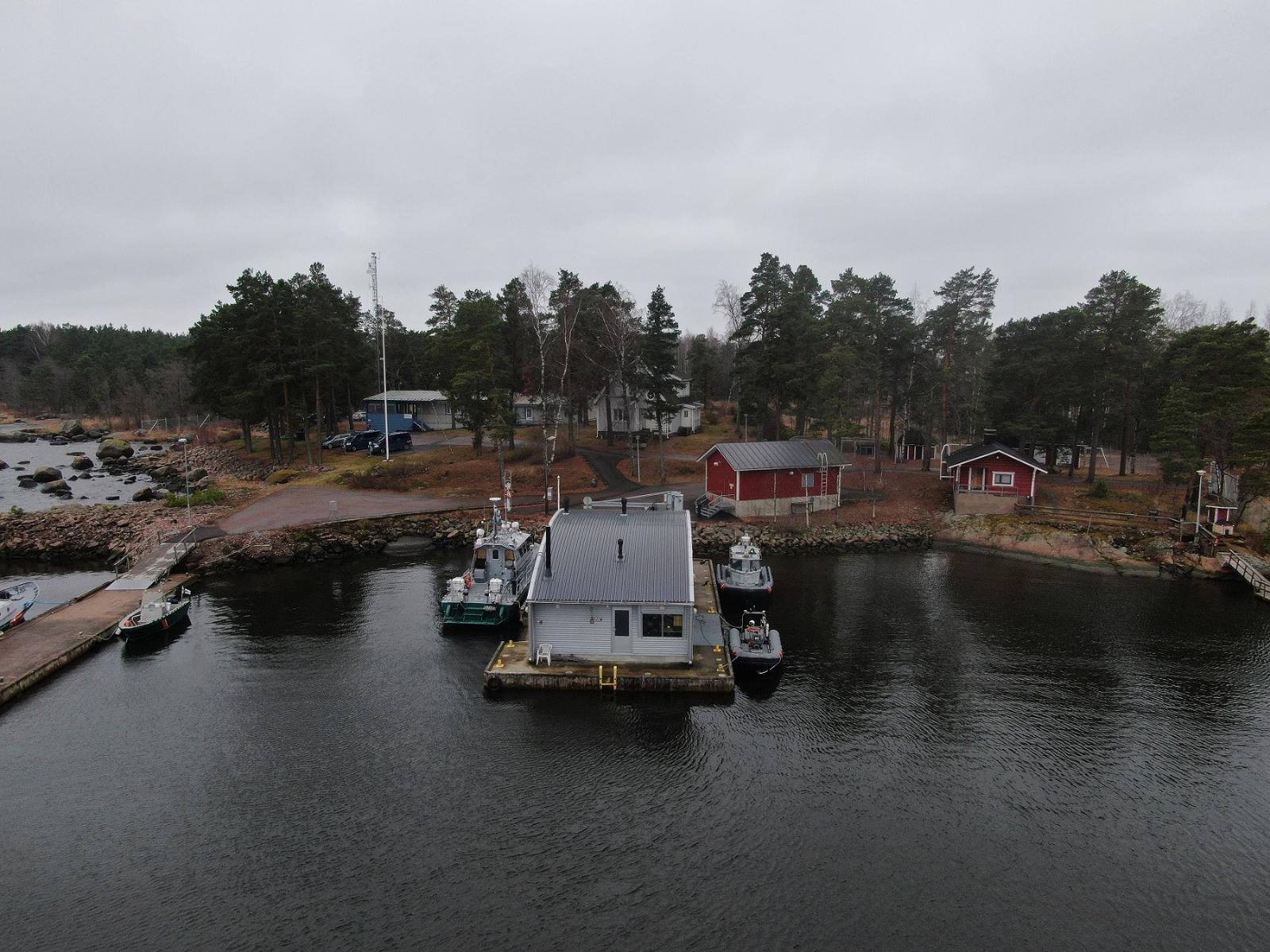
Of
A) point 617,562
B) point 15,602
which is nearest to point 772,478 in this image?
point 617,562

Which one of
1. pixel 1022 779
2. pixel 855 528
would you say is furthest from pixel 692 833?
pixel 855 528

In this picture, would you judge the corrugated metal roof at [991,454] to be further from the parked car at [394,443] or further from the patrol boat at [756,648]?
the parked car at [394,443]

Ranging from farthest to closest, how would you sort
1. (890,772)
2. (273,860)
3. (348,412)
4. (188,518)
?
1. (348,412)
2. (188,518)
3. (890,772)
4. (273,860)

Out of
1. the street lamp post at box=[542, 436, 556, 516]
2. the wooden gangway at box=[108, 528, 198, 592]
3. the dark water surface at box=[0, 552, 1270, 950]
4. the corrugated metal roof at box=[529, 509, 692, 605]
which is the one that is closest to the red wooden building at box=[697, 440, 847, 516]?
the street lamp post at box=[542, 436, 556, 516]

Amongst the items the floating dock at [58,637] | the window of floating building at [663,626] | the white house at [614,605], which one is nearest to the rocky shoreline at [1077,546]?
the white house at [614,605]

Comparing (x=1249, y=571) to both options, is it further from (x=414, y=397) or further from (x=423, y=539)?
(x=414, y=397)

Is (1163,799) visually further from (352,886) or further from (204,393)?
(204,393)

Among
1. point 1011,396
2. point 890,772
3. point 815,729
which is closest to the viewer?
point 890,772

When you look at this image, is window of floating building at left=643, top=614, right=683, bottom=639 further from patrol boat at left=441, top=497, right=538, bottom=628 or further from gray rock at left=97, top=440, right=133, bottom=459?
gray rock at left=97, top=440, right=133, bottom=459
